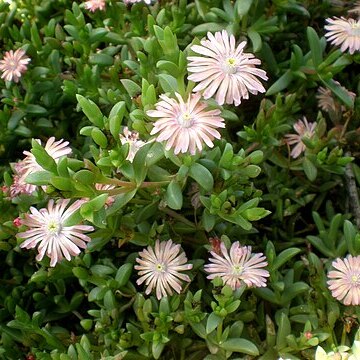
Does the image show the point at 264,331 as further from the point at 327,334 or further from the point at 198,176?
the point at 198,176

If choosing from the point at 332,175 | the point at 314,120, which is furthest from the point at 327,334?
the point at 314,120

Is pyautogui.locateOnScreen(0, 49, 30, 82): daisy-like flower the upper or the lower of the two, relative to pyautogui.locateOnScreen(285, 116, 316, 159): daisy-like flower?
upper

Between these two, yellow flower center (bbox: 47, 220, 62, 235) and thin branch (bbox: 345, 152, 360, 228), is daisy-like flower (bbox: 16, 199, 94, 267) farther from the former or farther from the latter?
thin branch (bbox: 345, 152, 360, 228)

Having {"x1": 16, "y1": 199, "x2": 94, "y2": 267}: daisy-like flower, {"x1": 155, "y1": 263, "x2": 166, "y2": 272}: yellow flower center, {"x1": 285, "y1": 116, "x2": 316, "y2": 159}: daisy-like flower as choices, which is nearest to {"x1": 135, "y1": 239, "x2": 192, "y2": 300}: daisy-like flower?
{"x1": 155, "y1": 263, "x2": 166, "y2": 272}: yellow flower center

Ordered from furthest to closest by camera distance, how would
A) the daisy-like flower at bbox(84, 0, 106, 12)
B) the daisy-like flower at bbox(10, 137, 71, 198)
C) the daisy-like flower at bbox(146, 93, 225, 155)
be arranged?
the daisy-like flower at bbox(84, 0, 106, 12) → the daisy-like flower at bbox(10, 137, 71, 198) → the daisy-like flower at bbox(146, 93, 225, 155)

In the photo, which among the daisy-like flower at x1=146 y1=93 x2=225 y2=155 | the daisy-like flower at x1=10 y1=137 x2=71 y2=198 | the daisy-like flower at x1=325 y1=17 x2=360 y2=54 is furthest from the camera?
the daisy-like flower at x1=325 y1=17 x2=360 y2=54

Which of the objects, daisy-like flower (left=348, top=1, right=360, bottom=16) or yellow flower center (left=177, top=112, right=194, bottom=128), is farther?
daisy-like flower (left=348, top=1, right=360, bottom=16)

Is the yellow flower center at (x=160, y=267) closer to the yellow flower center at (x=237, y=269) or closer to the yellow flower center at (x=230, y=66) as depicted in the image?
the yellow flower center at (x=237, y=269)
